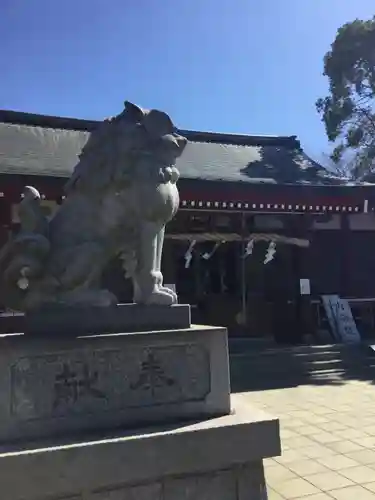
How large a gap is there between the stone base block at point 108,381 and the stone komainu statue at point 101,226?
0.32m

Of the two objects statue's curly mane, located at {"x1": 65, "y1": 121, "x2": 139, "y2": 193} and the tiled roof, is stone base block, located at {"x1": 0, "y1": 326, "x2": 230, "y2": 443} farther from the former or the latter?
the tiled roof

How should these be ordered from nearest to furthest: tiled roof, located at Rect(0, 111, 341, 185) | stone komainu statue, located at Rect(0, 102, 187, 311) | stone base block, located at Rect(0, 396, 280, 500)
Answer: stone base block, located at Rect(0, 396, 280, 500)
stone komainu statue, located at Rect(0, 102, 187, 311)
tiled roof, located at Rect(0, 111, 341, 185)

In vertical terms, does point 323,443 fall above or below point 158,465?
below

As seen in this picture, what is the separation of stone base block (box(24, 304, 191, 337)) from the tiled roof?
22.6 ft

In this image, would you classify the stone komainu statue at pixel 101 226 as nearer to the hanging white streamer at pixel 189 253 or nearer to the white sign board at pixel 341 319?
the hanging white streamer at pixel 189 253

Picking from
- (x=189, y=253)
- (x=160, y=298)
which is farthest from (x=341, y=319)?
(x=160, y=298)

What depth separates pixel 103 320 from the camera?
326 cm

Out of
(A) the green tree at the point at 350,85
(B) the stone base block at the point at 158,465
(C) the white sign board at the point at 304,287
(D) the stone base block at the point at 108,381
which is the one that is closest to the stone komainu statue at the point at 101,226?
(D) the stone base block at the point at 108,381

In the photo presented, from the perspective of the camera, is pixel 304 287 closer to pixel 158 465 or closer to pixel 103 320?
pixel 103 320

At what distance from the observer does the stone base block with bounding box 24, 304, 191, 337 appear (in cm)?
317

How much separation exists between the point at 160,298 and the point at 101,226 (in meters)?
0.62

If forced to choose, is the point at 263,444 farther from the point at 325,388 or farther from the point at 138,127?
the point at 325,388

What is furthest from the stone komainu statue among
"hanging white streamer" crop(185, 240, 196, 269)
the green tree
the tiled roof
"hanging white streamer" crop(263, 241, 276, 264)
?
the green tree

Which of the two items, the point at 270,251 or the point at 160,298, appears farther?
the point at 270,251
